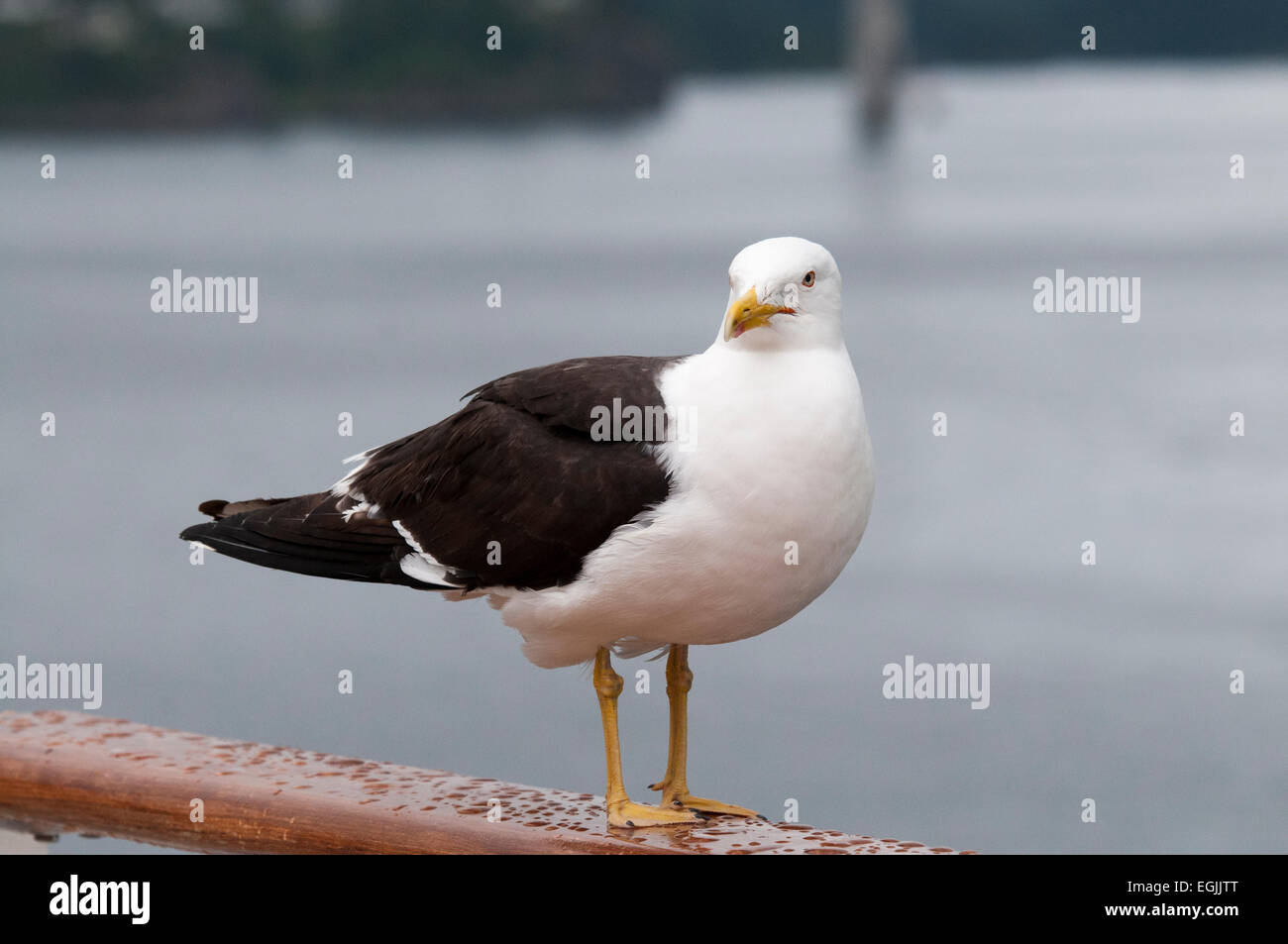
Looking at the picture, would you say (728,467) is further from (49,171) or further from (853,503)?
(49,171)

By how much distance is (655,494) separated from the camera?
302cm

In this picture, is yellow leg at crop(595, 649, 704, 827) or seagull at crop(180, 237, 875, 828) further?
yellow leg at crop(595, 649, 704, 827)

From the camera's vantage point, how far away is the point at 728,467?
9.66 ft

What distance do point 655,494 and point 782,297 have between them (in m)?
0.42

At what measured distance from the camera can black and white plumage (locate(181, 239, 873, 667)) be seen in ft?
9.61

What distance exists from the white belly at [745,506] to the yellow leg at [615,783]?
9.3 inches

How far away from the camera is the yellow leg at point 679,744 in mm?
3408

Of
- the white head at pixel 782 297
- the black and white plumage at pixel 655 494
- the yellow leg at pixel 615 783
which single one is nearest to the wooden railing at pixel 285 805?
the yellow leg at pixel 615 783

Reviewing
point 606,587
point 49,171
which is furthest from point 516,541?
point 49,171
